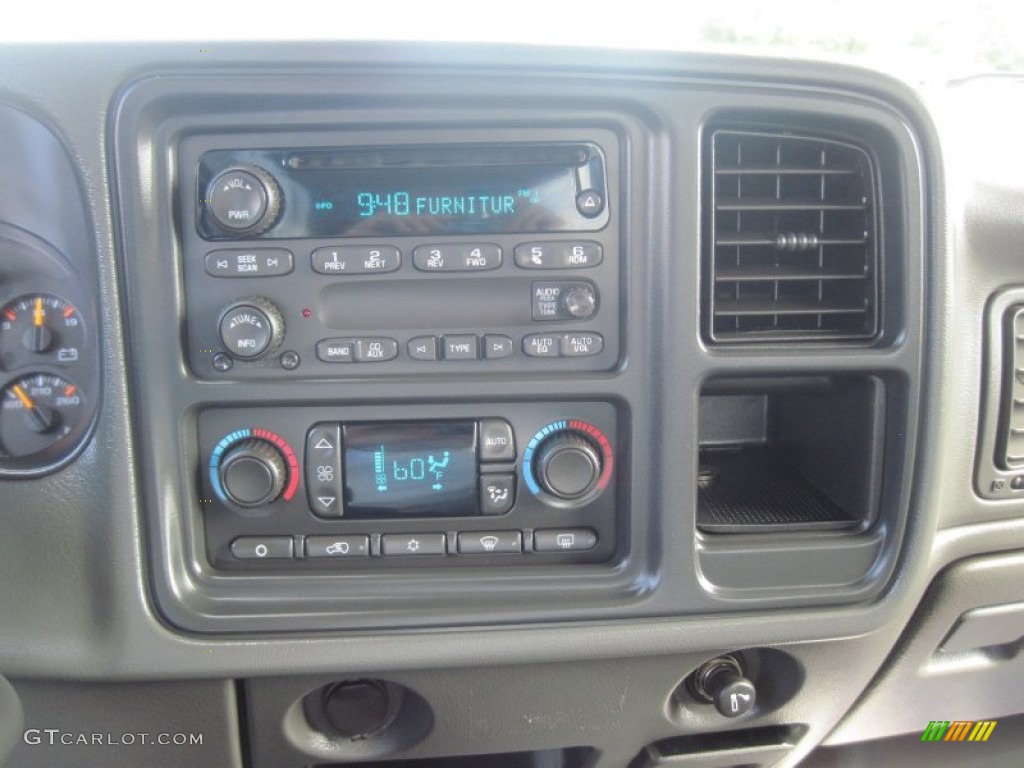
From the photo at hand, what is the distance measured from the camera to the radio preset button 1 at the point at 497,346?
996 mm

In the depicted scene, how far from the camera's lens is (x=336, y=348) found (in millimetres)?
991

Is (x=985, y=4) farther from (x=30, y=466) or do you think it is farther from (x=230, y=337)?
(x=30, y=466)

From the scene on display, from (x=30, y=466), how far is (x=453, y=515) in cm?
50

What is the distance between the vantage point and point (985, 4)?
1.43 m

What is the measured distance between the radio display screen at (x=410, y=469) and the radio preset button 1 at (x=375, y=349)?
9 centimetres

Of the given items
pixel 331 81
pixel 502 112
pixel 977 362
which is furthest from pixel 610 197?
pixel 977 362

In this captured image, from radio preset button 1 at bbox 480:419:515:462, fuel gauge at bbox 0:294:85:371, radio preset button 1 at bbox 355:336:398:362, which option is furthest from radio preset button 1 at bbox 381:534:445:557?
fuel gauge at bbox 0:294:85:371

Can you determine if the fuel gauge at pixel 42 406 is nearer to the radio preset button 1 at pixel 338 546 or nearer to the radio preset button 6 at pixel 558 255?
the radio preset button 1 at pixel 338 546

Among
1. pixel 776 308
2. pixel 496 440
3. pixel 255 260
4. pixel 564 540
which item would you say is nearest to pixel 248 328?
pixel 255 260

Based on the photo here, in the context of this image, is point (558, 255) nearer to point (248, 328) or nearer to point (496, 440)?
point (496, 440)

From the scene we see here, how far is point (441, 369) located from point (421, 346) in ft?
0.12

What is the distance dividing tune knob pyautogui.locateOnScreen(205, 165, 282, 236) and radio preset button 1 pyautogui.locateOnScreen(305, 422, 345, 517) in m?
0.25

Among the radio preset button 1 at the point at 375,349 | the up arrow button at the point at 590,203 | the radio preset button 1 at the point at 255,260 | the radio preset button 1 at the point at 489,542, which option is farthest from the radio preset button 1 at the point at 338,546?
the up arrow button at the point at 590,203

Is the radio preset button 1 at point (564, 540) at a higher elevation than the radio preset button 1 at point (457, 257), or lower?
lower
